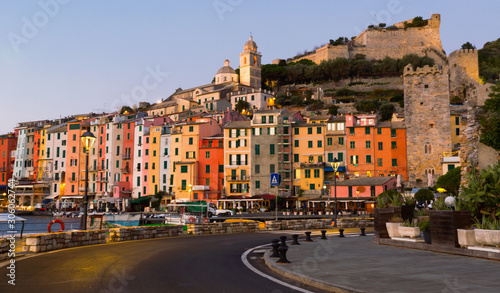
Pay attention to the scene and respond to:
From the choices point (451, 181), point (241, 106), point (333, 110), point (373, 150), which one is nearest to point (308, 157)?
point (373, 150)

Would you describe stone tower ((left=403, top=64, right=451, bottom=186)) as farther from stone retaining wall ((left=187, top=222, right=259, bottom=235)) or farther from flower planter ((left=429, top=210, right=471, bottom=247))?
flower planter ((left=429, top=210, right=471, bottom=247))

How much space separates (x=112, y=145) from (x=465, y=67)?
9238cm

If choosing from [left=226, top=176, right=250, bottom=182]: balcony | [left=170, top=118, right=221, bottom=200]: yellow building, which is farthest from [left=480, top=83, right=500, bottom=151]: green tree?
[left=170, top=118, right=221, bottom=200]: yellow building

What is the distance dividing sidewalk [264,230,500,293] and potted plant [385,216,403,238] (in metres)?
2.00

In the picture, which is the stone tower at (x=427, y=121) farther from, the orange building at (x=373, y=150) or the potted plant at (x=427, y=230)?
the potted plant at (x=427, y=230)

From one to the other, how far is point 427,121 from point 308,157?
766 inches

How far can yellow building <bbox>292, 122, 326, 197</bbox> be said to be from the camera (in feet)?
234

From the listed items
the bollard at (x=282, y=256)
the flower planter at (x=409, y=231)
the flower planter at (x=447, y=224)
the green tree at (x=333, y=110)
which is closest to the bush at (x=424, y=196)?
the flower planter at (x=409, y=231)

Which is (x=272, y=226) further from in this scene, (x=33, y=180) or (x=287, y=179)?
(x=33, y=180)

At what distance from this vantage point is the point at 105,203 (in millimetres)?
88562

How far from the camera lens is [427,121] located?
7344 cm

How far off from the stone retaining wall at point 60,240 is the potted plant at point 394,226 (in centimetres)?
1209

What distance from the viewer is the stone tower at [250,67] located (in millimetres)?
139875

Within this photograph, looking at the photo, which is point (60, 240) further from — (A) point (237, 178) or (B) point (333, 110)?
(B) point (333, 110)
